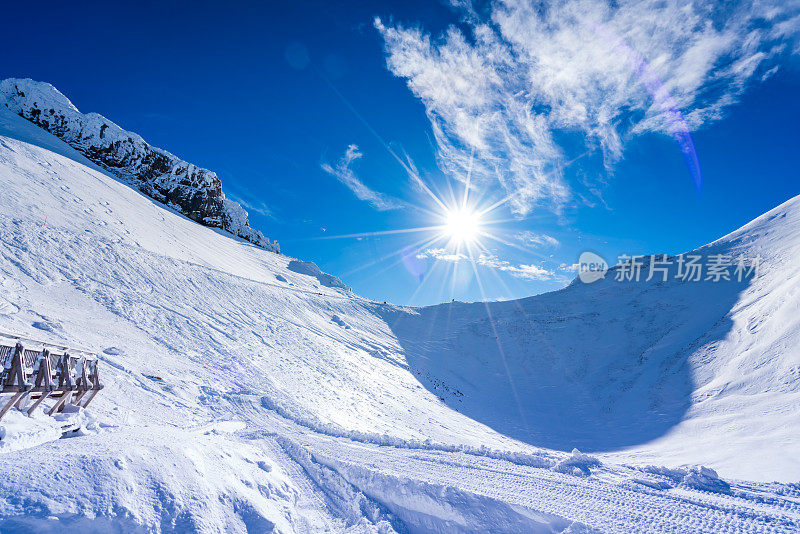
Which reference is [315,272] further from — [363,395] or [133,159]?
[133,159]

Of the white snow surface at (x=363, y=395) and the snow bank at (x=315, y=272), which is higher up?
the snow bank at (x=315, y=272)

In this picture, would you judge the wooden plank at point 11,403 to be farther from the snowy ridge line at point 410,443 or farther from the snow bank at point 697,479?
the snow bank at point 697,479

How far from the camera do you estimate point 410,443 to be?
382 inches

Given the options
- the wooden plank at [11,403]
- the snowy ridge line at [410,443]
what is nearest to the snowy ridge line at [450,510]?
the snowy ridge line at [410,443]

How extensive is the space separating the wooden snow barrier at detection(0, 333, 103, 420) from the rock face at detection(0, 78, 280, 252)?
49514 millimetres

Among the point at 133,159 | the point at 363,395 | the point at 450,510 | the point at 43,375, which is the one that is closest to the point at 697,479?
the point at 450,510

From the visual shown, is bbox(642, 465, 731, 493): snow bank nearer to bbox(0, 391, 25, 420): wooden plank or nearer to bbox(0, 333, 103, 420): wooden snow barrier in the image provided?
bbox(0, 391, 25, 420): wooden plank

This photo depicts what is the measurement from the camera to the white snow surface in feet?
17.4

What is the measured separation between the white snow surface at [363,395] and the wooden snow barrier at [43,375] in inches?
15.5

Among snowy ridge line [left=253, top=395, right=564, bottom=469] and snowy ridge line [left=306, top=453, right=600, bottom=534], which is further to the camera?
snowy ridge line [left=253, top=395, right=564, bottom=469]

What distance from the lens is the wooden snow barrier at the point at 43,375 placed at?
18.1 ft

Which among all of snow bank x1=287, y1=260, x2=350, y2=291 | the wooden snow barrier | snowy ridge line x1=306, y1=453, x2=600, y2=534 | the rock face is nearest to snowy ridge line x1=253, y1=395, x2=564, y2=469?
snowy ridge line x1=306, y1=453, x2=600, y2=534

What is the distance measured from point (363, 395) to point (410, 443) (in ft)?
23.9

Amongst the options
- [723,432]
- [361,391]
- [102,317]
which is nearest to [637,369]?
[723,432]
